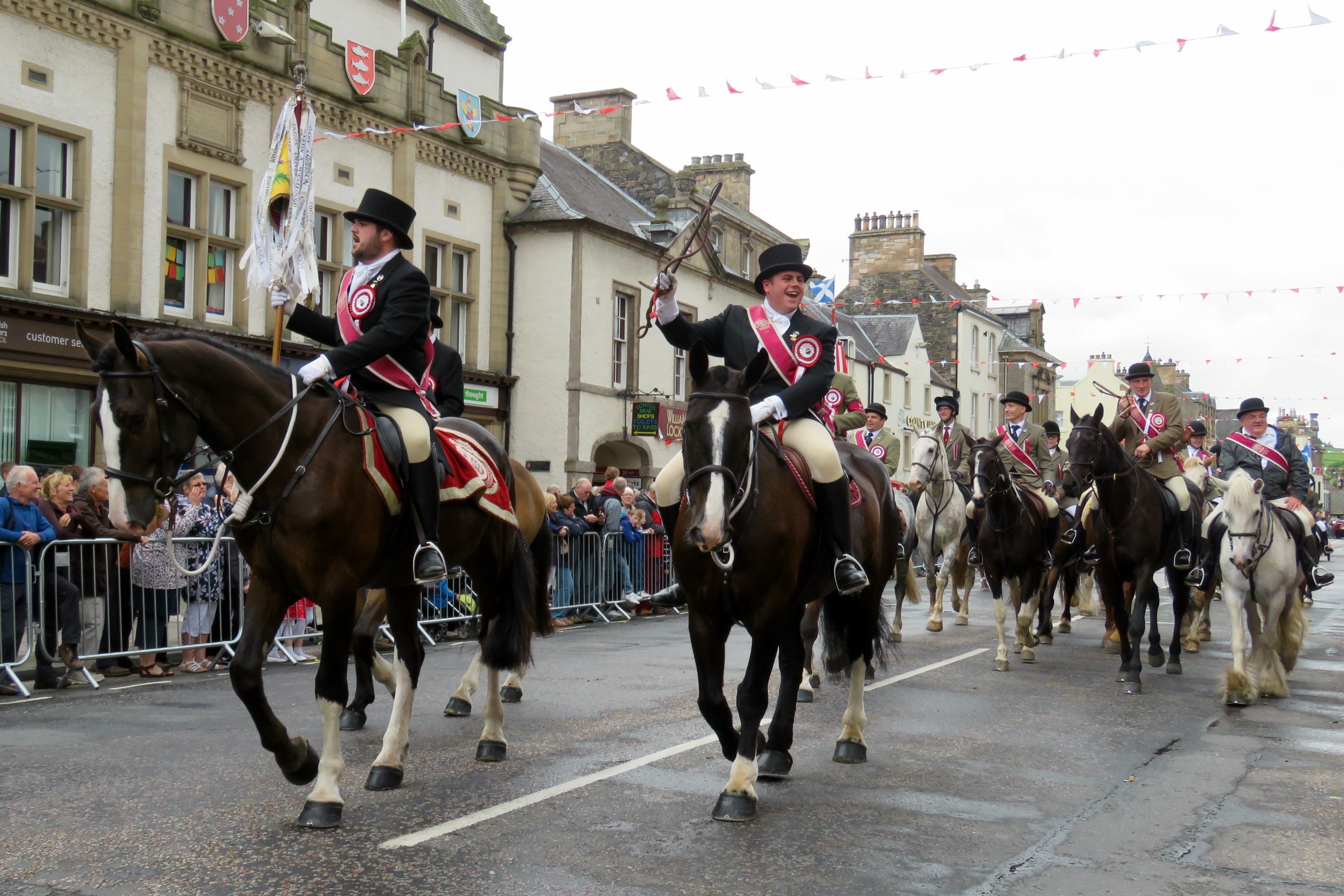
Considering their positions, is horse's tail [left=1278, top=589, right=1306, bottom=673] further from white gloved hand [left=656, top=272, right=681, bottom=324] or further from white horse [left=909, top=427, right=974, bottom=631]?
white gloved hand [left=656, top=272, right=681, bottom=324]

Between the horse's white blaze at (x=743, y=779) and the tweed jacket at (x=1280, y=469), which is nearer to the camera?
the horse's white blaze at (x=743, y=779)

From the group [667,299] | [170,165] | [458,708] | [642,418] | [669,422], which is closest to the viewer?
[667,299]

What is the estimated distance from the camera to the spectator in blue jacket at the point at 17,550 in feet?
31.4

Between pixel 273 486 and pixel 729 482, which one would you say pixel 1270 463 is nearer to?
pixel 729 482

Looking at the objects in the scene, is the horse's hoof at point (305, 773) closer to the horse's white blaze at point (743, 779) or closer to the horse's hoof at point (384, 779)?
the horse's hoof at point (384, 779)

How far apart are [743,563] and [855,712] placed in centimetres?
176

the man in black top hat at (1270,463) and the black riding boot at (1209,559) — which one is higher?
the man in black top hat at (1270,463)

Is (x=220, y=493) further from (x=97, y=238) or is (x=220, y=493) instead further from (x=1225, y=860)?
(x=97, y=238)

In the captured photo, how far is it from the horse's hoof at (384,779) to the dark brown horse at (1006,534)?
23.7ft

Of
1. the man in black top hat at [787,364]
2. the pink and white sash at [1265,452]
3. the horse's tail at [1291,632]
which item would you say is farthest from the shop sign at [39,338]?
the horse's tail at [1291,632]

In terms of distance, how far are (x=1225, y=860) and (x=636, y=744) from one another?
3362 millimetres

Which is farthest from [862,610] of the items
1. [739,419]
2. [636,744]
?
[739,419]

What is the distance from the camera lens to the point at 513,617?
290 inches

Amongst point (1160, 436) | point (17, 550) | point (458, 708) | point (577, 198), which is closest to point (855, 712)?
point (458, 708)
